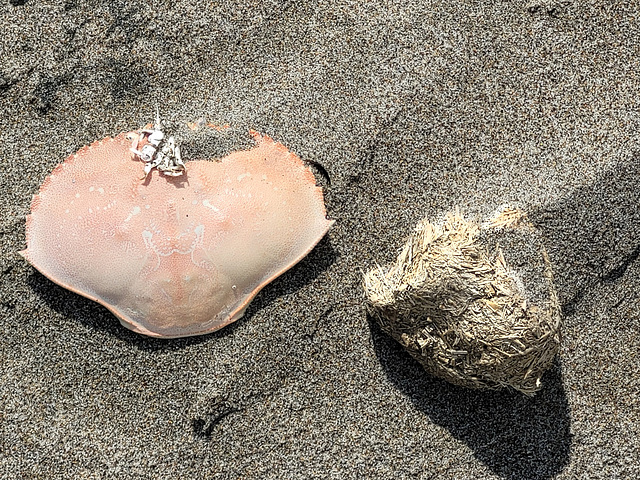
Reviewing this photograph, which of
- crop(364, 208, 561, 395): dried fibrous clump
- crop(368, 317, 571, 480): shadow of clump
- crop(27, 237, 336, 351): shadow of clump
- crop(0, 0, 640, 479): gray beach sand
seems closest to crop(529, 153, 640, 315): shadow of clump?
crop(0, 0, 640, 479): gray beach sand

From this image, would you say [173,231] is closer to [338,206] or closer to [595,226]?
[338,206]

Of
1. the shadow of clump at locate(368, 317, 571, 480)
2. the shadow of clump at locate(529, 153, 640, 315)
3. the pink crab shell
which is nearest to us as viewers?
the pink crab shell

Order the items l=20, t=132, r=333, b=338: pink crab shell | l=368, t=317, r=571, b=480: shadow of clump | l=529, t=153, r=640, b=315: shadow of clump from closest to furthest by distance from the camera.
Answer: l=20, t=132, r=333, b=338: pink crab shell < l=529, t=153, r=640, b=315: shadow of clump < l=368, t=317, r=571, b=480: shadow of clump

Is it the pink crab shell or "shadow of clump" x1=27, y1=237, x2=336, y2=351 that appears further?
"shadow of clump" x1=27, y1=237, x2=336, y2=351

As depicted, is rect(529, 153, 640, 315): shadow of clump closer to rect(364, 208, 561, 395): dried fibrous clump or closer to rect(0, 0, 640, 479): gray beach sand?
rect(0, 0, 640, 479): gray beach sand

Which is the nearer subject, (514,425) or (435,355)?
(435,355)

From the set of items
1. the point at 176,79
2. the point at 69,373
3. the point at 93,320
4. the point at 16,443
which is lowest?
the point at 16,443

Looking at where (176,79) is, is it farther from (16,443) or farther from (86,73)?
(16,443)

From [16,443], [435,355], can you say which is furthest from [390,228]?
[16,443]
